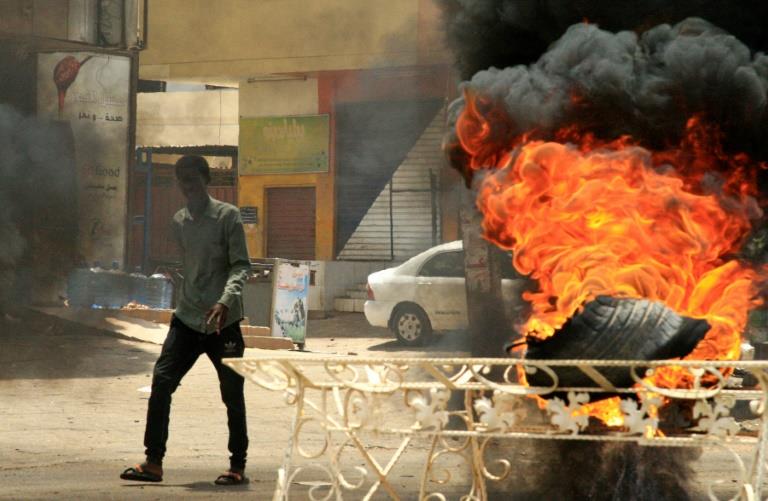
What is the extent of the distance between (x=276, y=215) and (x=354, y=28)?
16.2 ft

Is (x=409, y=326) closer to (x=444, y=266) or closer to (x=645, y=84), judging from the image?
(x=444, y=266)

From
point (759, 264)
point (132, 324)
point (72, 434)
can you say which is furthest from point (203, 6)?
point (759, 264)

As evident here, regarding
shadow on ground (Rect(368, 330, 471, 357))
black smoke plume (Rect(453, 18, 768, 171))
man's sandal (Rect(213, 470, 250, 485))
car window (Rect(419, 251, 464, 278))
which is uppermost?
black smoke plume (Rect(453, 18, 768, 171))

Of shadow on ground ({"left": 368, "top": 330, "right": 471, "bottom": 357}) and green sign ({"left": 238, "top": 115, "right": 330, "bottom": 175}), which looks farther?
green sign ({"left": 238, "top": 115, "right": 330, "bottom": 175})

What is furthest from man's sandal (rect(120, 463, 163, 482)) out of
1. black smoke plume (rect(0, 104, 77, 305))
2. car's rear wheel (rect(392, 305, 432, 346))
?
car's rear wheel (rect(392, 305, 432, 346))

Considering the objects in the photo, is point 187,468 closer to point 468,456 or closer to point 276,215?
point 468,456

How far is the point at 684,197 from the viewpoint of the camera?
5934 mm

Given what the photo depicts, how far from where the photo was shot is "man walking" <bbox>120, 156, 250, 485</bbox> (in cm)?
675

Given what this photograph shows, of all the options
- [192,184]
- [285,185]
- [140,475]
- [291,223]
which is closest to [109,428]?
[140,475]

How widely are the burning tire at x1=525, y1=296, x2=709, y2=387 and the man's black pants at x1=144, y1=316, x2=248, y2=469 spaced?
246cm

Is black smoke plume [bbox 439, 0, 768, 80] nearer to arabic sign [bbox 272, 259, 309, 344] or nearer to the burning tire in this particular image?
the burning tire

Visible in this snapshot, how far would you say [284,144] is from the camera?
25.8 metres

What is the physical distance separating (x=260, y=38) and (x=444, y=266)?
8.52m

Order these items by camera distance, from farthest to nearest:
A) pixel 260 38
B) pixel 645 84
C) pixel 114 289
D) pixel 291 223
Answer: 1. pixel 291 223
2. pixel 260 38
3. pixel 114 289
4. pixel 645 84
